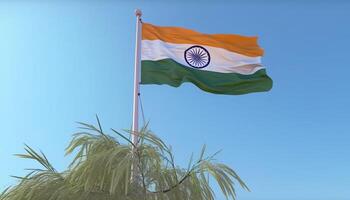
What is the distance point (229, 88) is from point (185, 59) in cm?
148

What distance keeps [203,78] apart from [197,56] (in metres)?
0.68

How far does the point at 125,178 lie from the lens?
9.98 meters

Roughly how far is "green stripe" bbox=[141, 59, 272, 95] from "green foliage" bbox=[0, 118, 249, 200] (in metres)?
3.29

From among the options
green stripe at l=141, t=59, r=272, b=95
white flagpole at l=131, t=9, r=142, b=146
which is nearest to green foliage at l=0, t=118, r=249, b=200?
white flagpole at l=131, t=9, r=142, b=146

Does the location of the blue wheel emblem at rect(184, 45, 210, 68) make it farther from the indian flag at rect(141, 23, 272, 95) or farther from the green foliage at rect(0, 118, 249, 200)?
the green foliage at rect(0, 118, 249, 200)

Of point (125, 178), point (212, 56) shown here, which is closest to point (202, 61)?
point (212, 56)

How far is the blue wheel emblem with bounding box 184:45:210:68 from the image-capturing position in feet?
47.4

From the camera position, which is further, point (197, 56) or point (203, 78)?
point (197, 56)

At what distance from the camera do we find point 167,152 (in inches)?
421

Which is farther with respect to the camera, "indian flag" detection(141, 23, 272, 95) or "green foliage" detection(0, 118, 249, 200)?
"indian flag" detection(141, 23, 272, 95)

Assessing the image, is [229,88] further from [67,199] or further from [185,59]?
[67,199]

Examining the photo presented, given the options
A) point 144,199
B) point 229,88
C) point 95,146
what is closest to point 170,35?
point 229,88

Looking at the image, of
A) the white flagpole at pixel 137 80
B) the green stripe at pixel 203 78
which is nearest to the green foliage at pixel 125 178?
the white flagpole at pixel 137 80

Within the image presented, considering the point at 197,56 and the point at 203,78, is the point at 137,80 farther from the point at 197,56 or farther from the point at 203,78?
the point at 197,56
